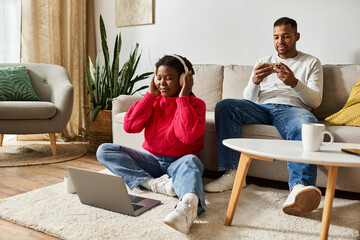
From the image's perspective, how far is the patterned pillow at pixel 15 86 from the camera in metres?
2.78

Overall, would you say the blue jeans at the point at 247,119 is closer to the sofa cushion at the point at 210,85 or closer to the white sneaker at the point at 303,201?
the white sneaker at the point at 303,201

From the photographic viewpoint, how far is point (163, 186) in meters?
1.72

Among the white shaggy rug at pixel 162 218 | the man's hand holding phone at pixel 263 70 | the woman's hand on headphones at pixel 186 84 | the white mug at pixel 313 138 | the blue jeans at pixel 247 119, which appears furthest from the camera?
the man's hand holding phone at pixel 263 70

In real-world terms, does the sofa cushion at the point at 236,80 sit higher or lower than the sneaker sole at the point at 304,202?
higher

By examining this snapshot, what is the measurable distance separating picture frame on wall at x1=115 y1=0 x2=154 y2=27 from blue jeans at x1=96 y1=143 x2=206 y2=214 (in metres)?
1.93

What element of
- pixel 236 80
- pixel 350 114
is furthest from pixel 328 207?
pixel 236 80

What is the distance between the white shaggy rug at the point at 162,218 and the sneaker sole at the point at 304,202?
0.14ft

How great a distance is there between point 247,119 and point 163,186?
0.60 m

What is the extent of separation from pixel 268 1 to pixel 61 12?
207cm

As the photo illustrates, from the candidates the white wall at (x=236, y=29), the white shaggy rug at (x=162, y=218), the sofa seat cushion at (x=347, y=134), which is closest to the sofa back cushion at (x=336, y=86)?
the white wall at (x=236, y=29)

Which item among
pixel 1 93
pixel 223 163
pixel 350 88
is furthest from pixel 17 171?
pixel 350 88

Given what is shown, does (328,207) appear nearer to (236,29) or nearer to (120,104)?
(120,104)

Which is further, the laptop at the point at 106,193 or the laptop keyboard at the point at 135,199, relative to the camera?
the laptop keyboard at the point at 135,199

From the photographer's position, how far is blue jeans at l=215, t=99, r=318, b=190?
1.79 meters
